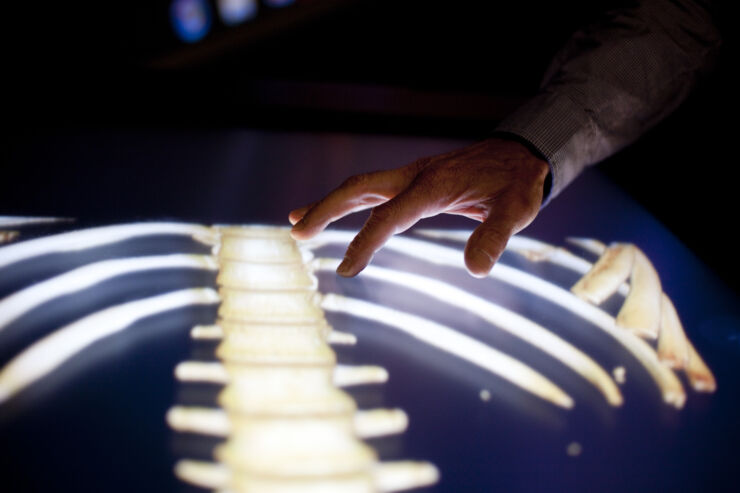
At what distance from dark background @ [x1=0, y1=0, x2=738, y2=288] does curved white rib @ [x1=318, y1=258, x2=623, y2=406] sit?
0.52 m

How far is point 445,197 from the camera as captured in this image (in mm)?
979

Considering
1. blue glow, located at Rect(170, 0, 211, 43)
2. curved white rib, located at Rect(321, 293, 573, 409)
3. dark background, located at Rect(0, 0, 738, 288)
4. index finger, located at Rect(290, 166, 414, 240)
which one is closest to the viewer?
curved white rib, located at Rect(321, 293, 573, 409)

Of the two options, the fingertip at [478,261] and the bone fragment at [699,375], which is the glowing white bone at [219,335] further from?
the bone fragment at [699,375]

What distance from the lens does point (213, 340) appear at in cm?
82

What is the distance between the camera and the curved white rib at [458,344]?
82cm

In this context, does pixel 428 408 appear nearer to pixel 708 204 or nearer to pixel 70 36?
pixel 708 204

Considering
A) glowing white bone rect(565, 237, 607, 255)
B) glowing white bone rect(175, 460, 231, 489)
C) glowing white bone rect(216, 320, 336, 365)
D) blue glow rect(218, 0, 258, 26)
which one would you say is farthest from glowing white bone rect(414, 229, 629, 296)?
blue glow rect(218, 0, 258, 26)

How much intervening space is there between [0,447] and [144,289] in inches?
13.6

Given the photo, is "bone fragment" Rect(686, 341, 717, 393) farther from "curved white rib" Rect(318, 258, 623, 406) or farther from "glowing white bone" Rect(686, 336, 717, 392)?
"curved white rib" Rect(318, 258, 623, 406)

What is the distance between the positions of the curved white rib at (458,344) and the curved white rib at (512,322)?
0.23ft

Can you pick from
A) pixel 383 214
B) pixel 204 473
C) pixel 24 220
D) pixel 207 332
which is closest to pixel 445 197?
pixel 383 214

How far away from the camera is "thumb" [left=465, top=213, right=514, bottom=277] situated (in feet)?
2.74

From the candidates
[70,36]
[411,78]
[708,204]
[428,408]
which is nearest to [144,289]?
[428,408]

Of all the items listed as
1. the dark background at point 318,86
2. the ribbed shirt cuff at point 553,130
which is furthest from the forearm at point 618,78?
the dark background at point 318,86
